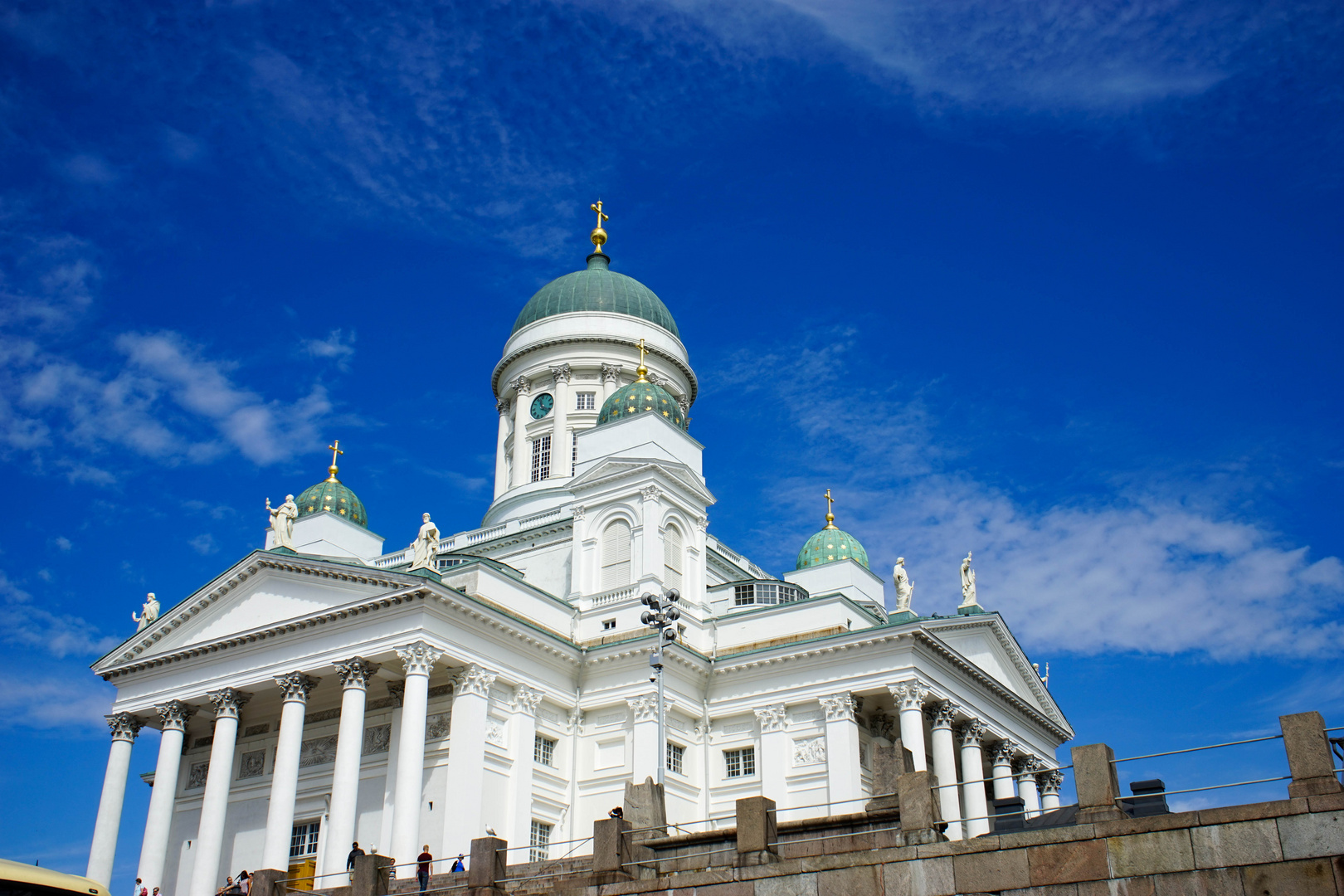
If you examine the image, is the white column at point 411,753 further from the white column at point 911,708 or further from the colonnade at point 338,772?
the white column at point 911,708

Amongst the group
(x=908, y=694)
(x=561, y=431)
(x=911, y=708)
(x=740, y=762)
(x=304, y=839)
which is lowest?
(x=304, y=839)

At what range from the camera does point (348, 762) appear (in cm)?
3191

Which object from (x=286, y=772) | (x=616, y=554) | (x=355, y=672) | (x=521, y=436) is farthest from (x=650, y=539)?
(x=521, y=436)

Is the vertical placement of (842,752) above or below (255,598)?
below

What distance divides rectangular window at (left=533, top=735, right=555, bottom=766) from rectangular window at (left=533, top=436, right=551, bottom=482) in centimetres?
1566

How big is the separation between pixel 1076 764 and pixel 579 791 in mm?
21736

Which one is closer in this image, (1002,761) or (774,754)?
(774,754)

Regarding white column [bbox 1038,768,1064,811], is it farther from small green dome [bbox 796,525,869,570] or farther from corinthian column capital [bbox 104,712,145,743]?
corinthian column capital [bbox 104,712,145,743]

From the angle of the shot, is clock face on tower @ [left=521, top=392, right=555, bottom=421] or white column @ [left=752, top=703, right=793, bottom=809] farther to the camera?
clock face on tower @ [left=521, top=392, right=555, bottom=421]

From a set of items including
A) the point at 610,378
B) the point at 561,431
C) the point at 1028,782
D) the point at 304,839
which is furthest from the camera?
the point at 610,378

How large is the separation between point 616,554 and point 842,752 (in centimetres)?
958

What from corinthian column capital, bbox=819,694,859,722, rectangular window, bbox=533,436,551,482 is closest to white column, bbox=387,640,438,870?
corinthian column capital, bbox=819,694,859,722

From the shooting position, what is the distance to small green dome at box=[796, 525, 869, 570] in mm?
47781

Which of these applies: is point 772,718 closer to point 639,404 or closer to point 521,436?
point 639,404
